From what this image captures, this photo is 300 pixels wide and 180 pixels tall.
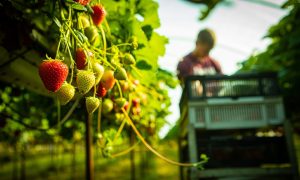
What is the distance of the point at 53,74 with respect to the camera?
1.01 m

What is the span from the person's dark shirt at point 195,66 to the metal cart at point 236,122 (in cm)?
93

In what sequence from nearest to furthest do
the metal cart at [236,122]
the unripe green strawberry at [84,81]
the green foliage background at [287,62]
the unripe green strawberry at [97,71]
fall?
1. the unripe green strawberry at [84,81]
2. the unripe green strawberry at [97,71]
3. the metal cart at [236,122]
4. the green foliage background at [287,62]

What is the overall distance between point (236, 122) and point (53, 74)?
185 cm

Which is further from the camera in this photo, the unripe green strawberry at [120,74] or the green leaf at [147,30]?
the green leaf at [147,30]

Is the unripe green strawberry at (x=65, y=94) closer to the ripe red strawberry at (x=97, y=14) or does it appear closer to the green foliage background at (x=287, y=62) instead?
the ripe red strawberry at (x=97, y=14)

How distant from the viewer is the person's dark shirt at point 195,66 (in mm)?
3658

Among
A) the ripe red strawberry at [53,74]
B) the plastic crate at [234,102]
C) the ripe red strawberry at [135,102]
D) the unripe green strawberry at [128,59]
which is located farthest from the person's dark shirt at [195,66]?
the ripe red strawberry at [53,74]

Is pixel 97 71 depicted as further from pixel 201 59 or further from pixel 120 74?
pixel 201 59

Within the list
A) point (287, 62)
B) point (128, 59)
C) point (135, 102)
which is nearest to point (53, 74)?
point (128, 59)

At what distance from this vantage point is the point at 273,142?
255cm

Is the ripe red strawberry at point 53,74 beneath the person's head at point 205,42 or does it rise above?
beneath

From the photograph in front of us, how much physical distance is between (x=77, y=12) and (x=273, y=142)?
1.93 m

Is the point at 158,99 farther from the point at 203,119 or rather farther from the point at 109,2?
the point at 109,2

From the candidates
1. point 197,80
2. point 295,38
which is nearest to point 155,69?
point 197,80
